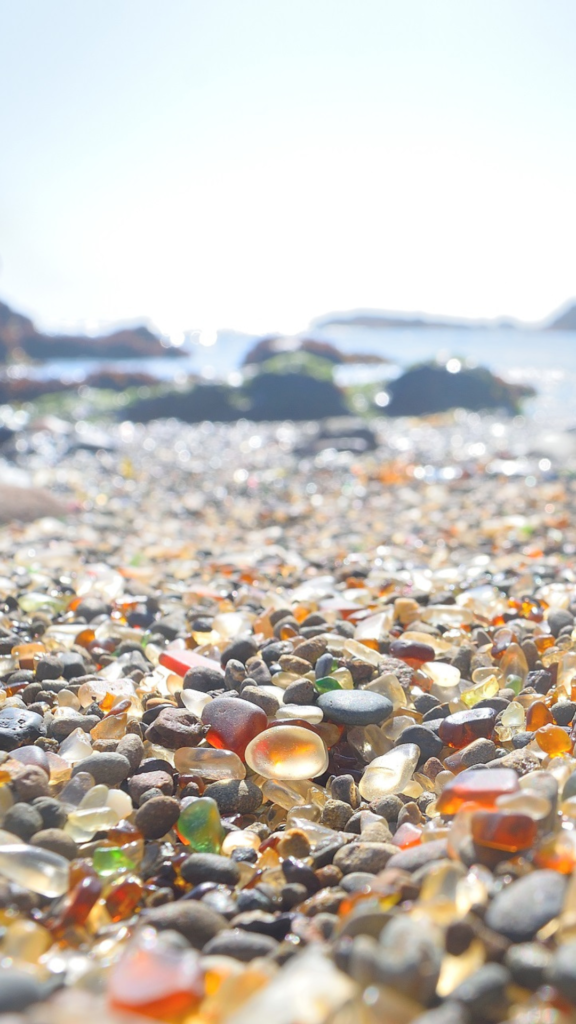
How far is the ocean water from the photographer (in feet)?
49.5

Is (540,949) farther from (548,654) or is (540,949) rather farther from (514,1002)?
(548,654)

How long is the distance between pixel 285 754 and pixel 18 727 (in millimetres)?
541

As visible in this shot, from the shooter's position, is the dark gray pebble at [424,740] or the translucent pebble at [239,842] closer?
the translucent pebble at [239,842]

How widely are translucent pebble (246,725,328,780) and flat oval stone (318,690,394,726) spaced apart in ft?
0.54

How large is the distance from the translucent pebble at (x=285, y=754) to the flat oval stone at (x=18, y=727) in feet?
1.47

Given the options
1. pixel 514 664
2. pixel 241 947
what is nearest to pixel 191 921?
pixel 241 947

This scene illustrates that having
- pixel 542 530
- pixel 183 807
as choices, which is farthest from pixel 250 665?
pixel 542 530

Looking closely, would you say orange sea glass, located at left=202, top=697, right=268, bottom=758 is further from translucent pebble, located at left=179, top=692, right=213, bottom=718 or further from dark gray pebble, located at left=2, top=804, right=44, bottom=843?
dark gray pebble, located at left=2, top=804, right=44, bottom=843

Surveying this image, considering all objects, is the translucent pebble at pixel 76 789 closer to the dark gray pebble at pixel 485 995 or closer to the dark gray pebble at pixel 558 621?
the dark gray pebble at pixel 485 995

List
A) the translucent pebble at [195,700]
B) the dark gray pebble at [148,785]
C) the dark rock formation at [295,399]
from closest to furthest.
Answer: the dark gray pebble at [148,785] < the translucent pebble at [195,700] < the dark rock formation at [295,399]

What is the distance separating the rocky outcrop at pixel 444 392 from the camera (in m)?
13.2

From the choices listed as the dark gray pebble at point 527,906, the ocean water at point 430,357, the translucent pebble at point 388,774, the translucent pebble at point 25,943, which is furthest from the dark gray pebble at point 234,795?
the ocean water at point 430,357

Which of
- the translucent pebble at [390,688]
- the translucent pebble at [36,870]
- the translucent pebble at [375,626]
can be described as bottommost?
the translucent pebble at [36,870]

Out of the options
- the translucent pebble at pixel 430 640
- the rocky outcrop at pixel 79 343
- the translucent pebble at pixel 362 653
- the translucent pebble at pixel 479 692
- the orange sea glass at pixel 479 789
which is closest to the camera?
the orange sea glass at pixel 479 789
